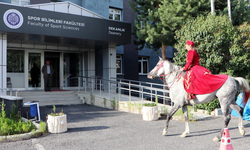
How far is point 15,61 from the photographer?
43.6ft

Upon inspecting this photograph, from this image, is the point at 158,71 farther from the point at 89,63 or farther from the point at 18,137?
the point at 89,63

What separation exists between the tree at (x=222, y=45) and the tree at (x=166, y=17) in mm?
1364

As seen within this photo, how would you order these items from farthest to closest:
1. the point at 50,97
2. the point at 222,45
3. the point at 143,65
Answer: the point at 143,65 < the point at 50,97 < the point at 222,45

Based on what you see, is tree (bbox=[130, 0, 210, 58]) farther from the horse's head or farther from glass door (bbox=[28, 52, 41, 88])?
glass door (bbox=[28, 52, 41, 88])

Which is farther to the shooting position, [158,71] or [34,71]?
[34,71]

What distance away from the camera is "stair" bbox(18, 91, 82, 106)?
1137 cm

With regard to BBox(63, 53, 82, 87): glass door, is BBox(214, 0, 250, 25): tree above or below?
above

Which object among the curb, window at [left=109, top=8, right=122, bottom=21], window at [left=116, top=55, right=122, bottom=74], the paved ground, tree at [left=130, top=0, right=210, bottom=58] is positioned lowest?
the paved ground

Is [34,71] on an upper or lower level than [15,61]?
lower

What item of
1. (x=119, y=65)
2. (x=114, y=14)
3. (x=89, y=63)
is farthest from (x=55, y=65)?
(x=114, y=14)

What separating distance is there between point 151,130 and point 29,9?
25.5 feet

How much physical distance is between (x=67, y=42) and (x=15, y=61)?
3.44m

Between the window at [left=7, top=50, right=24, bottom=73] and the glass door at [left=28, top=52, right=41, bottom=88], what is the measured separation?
0.47 m

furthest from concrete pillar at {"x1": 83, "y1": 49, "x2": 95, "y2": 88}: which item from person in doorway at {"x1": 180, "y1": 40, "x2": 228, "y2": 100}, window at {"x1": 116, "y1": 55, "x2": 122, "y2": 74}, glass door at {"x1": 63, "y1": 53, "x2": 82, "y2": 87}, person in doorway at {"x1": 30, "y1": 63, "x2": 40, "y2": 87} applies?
person in doorway at {"x1": 180, "y1": 40, "x2": 228, "y2": 100}
